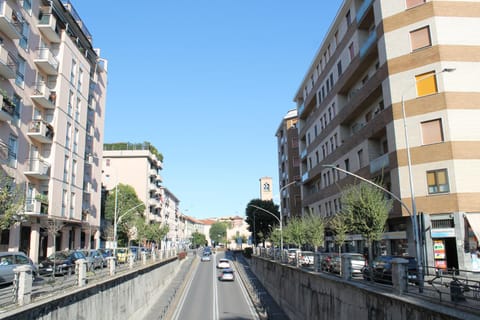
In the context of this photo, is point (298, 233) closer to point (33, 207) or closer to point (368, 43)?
point (368, 43)

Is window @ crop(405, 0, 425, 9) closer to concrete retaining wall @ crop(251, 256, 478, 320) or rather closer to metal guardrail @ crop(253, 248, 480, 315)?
metal guardrail @ crop(253, 248, 480, 315)

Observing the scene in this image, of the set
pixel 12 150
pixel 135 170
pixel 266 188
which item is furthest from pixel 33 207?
pixel 266 188

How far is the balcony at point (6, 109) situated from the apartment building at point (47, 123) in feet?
0.13

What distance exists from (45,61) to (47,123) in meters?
5.04

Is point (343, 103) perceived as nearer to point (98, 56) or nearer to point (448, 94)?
point (448, 94)

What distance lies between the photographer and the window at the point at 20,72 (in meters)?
31.3

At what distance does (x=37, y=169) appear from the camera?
107ft

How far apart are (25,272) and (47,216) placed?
916 inches

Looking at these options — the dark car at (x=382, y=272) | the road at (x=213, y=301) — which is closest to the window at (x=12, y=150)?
the road at (x=213, y=301)

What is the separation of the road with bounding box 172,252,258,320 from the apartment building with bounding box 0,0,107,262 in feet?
40.6

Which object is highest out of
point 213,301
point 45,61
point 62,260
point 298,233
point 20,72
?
point 45,61

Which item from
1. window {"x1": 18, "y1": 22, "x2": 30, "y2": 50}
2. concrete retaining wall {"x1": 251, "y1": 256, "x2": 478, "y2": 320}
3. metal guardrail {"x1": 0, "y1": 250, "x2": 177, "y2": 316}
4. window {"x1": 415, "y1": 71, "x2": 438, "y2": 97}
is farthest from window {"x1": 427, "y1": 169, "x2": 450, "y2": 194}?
window {"x1": 18, "y1": 22, "x2": 30, "y2": 50}

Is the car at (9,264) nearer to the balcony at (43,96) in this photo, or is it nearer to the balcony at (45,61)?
the balcony at (43,96)

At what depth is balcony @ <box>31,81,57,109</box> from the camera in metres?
33.5
